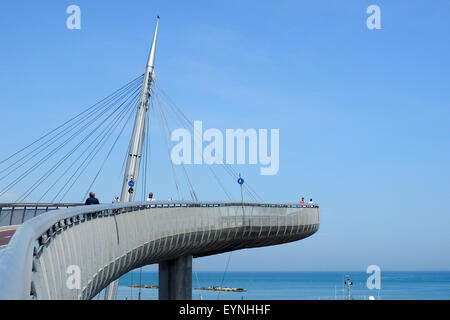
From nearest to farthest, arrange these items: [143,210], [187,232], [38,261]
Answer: [38,261] < [143,210] < [187,232]

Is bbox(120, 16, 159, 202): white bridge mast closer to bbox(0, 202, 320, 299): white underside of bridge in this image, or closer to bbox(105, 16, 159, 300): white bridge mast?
bbox(105, 16, 159, 300): white bridge mast

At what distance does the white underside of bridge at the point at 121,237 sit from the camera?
8.70 meters

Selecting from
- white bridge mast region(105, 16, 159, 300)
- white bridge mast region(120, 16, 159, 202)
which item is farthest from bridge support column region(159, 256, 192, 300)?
white bridge mast region(120, 16, 159, 202)

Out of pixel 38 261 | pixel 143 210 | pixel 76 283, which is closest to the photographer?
pixel 38 261

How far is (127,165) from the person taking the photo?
136ft

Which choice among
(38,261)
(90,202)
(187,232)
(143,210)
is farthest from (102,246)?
(187,232)

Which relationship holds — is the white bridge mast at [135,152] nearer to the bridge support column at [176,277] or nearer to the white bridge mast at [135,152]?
the white bridge mast at [135,152]

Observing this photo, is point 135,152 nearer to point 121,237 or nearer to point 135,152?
point 135,152

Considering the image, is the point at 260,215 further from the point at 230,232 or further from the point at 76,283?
the point at 76,283

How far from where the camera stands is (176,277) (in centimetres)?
4266

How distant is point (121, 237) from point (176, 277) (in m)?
18.1

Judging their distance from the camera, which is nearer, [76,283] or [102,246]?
[76,283]

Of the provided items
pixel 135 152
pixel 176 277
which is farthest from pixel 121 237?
pixel 176 277
